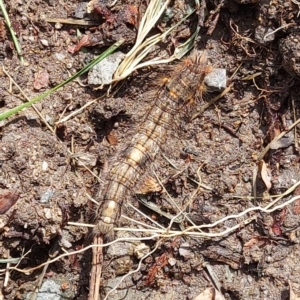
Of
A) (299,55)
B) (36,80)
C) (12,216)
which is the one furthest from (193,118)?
(12,216)

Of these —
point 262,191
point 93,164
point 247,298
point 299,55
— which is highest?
point 299,55

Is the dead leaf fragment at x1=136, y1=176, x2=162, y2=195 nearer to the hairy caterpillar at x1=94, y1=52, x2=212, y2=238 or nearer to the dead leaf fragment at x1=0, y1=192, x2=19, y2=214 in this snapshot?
the hairy caterpillar at x1=94, y1=52, x2=212, y2=238

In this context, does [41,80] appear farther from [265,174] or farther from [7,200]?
[265,174]

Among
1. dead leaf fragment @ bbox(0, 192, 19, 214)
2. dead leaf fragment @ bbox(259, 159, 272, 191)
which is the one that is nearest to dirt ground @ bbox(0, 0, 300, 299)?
dead leaf fragment @ bbox(259, 159, 272, 191)

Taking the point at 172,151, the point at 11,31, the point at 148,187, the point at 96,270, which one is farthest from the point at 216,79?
the point at 96,270

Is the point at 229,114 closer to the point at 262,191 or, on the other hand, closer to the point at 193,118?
the point at 193,118

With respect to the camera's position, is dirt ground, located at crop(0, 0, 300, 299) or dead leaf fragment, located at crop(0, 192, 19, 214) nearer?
dead leaf fragment, located at crop(0, 192, 19, 214)

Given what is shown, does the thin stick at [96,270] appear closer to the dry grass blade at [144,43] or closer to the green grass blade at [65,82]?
the green grass blade at [65,82]
